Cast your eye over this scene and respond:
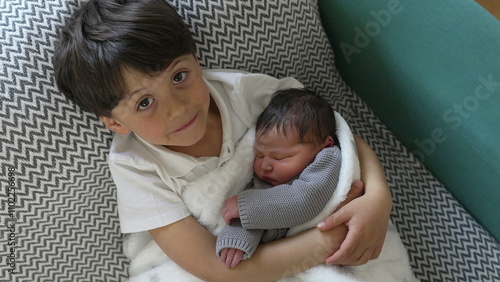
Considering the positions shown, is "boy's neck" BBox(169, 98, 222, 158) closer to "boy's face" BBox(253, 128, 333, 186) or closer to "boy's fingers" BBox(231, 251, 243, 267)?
"boy's face" BBox(253, 128, 333, 186)

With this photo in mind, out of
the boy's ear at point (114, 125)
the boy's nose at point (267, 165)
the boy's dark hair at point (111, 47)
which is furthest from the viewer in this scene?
the boy's nose at point (267, 165)

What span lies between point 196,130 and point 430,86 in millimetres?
537

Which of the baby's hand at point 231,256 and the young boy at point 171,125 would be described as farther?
the baby's hand at point 231,256

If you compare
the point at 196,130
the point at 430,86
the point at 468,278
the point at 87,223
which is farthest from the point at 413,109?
the point at 87,223

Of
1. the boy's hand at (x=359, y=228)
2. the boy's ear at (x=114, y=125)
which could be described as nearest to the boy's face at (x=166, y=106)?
the boy's ear at (x=114, y=125)

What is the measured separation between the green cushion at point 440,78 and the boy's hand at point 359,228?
246mm

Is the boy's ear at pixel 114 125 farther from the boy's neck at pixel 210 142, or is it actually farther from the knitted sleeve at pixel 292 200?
the knitted sleeve at pixel 292 200

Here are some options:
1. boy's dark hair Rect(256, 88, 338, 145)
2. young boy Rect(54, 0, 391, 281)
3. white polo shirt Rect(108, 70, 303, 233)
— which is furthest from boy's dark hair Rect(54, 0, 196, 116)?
boy's dark hair Rect(256, 88, 338, 145)

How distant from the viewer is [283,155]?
104 cm

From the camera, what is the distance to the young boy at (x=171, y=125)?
844mm

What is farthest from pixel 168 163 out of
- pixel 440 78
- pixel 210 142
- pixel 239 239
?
pixel 440 78

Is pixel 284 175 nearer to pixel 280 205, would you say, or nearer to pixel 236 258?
pixel 280 205

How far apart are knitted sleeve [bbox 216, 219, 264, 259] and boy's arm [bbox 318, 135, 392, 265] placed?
0.14 meters

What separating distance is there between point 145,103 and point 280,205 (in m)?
0.33
